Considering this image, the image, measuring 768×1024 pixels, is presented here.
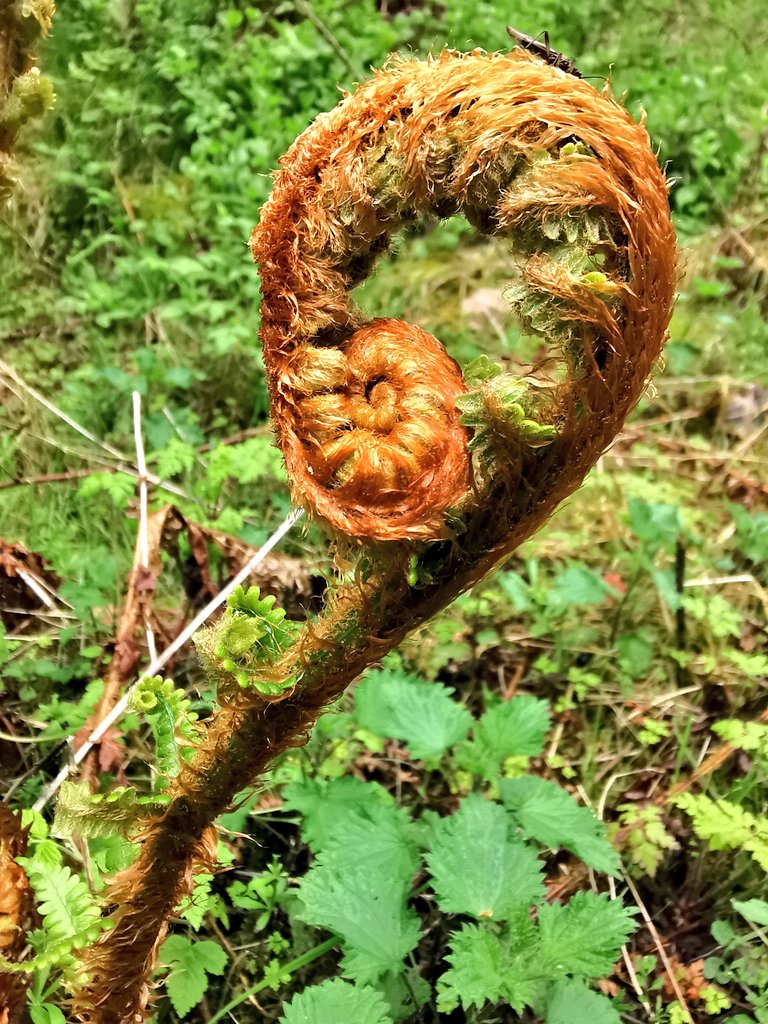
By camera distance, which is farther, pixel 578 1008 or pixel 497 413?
pixel 578 1008

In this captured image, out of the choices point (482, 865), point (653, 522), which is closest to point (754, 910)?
point (482, 865)

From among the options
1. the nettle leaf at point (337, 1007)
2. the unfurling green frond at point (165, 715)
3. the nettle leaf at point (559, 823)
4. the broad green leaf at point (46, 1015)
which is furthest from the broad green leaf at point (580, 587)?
the broad green leaf at point (46, 1015)

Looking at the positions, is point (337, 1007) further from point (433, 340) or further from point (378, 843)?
point (433, 340)

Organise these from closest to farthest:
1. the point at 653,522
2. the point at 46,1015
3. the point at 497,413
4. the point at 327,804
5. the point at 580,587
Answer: the point at 497,413
the point at 46,1015
the point at 327,804
the point at 580,587
the point at 653,522

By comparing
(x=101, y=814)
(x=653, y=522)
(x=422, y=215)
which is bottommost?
(x=653, y=522)

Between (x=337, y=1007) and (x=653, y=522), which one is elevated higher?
(x=653, y=522)

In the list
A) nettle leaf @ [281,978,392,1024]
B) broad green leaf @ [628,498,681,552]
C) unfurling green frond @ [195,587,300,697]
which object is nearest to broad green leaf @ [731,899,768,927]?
nettle leaf @ [281,978,392,1024]

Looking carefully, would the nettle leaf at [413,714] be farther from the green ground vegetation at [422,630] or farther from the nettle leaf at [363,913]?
the nettle leaf at [363,913]

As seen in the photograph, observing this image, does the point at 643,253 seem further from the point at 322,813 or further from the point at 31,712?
the point at 31,712
